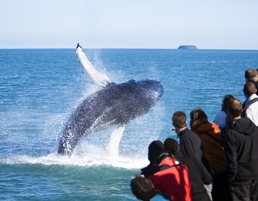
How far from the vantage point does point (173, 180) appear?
22.5 ft

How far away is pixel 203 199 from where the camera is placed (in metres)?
7.32

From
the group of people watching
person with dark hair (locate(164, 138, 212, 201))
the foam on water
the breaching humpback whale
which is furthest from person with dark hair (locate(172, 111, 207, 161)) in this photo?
the foam on water

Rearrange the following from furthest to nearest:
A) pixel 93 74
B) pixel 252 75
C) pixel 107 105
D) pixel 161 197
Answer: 1. pixel 93 74
2. pixel 107 105
3. pixel 252 75
4. pixel 161 197

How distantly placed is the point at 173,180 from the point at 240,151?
170 centimetres

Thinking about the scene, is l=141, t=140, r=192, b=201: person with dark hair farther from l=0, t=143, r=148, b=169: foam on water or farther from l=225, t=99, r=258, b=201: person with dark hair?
l=0, t=143, r=148, b=169: foam on water

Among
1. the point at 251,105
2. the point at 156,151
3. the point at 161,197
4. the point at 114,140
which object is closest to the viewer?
the point at 161,197

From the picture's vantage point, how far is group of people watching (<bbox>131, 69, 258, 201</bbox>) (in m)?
6.86

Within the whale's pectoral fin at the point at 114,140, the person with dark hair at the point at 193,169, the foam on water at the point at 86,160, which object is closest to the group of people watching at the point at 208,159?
the person with dark hair at the point at 193,169

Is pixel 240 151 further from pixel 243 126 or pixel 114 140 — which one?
pixel 114 140

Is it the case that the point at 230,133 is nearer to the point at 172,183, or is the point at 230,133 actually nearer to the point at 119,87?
the point at 172,183

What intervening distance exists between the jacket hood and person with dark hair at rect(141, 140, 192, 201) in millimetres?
1415

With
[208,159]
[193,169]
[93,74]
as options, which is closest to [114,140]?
[93,74]

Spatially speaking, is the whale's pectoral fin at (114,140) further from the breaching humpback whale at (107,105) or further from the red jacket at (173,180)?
the red jacket at (173,180)

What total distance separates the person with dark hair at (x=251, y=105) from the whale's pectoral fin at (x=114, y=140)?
24.2 ft
